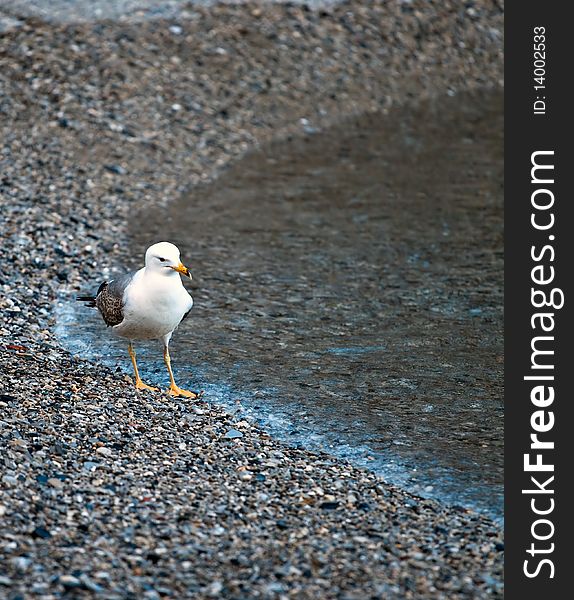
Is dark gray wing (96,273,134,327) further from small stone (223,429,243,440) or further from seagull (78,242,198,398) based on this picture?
small stone (223,429,243,440)

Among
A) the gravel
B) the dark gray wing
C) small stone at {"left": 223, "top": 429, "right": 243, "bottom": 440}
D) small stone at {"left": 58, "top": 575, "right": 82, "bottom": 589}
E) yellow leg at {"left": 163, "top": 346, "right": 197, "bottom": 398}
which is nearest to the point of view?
small stone at {"left": 58, "top": 575, "right": 82, "bottom": 589}

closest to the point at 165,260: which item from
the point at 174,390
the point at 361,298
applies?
the point at 174,390

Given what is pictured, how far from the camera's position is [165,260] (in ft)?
31.7

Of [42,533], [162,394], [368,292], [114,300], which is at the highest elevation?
[368,292]

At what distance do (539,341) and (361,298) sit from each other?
10.3ft

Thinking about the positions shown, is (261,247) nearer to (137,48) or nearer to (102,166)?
(102,166)

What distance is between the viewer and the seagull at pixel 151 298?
9688mm

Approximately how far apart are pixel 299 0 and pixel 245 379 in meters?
12.8

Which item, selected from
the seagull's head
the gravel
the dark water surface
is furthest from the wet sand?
the seagull's head

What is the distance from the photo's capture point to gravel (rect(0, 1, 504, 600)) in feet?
23.2

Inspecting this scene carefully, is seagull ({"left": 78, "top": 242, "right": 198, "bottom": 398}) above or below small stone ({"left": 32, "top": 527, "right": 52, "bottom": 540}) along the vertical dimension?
above

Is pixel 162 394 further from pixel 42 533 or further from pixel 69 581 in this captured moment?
pixel 69 581

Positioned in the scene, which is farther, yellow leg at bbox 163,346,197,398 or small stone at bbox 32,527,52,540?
yellow leg at bbox 163,346,197,398

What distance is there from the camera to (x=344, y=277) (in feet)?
44.6
